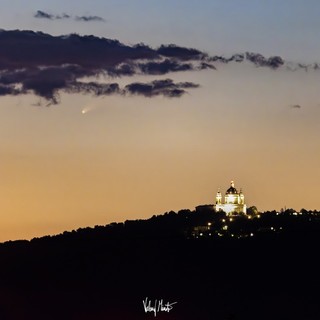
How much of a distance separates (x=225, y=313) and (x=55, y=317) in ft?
67.2

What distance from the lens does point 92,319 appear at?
188m

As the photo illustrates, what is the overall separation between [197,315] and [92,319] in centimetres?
1242

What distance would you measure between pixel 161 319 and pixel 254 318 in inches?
1435

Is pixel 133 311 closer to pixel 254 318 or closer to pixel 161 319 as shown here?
pixel 254 318

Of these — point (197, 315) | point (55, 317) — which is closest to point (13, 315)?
point (55, 317)

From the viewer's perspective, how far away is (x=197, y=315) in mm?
191875

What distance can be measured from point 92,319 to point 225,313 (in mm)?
16931

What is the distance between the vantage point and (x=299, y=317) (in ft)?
647

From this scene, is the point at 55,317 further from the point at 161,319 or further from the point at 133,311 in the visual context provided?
the point at 161,319

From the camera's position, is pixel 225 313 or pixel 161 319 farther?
pixel 225 313

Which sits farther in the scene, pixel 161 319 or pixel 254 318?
pixel 254 318

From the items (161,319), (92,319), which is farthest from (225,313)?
(161,319)

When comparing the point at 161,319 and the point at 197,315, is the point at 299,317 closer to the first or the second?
the point at 197,315

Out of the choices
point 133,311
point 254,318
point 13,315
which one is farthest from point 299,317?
point 13,315
